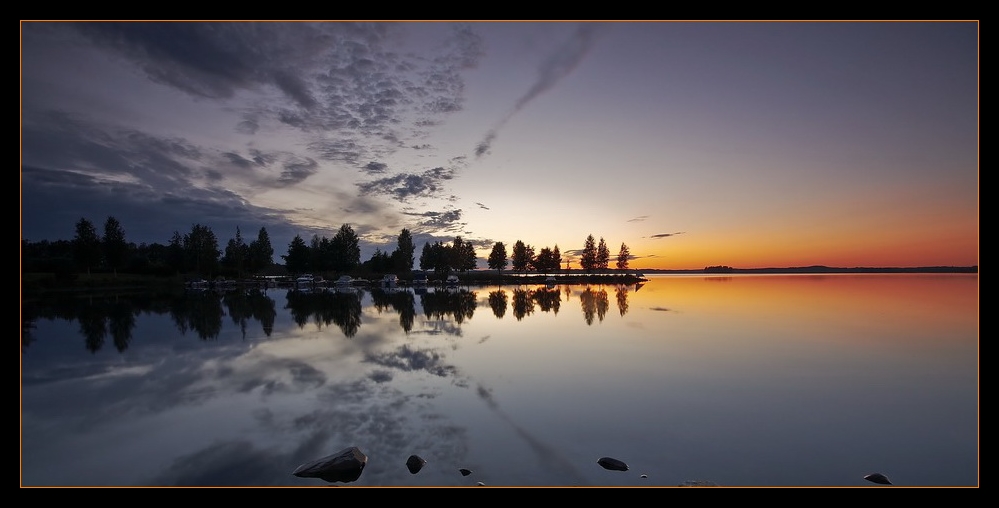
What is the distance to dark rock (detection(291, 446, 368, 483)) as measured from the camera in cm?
845

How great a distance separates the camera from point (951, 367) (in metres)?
18.4

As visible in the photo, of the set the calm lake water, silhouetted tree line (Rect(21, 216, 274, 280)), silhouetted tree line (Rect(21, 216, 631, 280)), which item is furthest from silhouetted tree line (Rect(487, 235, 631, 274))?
the calm lake water

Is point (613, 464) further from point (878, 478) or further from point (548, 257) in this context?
point (548, 257)

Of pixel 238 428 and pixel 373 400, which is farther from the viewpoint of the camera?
pixel 373 400

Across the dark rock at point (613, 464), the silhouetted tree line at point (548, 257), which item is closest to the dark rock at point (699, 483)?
the dark rock at point (613, 464)

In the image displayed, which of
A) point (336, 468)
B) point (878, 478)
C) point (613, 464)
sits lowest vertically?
point (878, 478)

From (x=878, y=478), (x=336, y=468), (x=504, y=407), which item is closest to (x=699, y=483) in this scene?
(x=878, y=478)

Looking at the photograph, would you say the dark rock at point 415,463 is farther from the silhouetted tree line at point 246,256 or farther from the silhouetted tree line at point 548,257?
the silhouetted tree line at point 548,257

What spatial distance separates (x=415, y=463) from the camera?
9.02 metres

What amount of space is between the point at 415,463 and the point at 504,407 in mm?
4213
